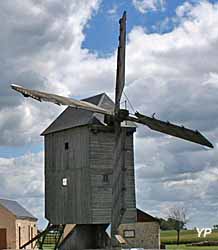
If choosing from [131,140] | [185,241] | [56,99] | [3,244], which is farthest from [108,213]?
[185,241]

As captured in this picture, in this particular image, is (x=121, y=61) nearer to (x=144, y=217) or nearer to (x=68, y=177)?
(x=68, y=177)

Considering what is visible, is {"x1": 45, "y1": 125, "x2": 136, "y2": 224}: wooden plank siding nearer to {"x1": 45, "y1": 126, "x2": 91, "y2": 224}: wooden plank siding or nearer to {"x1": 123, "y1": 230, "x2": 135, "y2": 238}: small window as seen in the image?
{"x1": 45, "y1": 126, "x2": 91, "y2": 224}: wooden plank siding

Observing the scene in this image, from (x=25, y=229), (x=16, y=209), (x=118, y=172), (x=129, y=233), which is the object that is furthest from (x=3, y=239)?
(x=118, y=172)

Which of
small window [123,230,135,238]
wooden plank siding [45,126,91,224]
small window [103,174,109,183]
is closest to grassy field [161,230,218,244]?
small window [123,230,135,238]

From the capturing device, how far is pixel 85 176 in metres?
37.0

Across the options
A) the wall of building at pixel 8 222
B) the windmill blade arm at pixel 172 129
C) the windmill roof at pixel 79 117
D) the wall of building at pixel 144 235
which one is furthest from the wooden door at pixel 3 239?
the windmill blade arm at pixel 172 129

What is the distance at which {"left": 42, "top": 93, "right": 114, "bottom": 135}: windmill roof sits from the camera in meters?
37.5

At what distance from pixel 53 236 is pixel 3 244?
30.8 feet

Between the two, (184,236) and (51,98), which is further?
(184,236)

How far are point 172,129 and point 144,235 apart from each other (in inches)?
636

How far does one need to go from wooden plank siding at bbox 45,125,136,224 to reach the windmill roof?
0.29 m

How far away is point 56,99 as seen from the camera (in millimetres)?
31953

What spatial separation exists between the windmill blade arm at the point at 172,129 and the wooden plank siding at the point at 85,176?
438cm

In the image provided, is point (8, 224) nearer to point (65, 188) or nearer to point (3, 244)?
point (3, 244)
